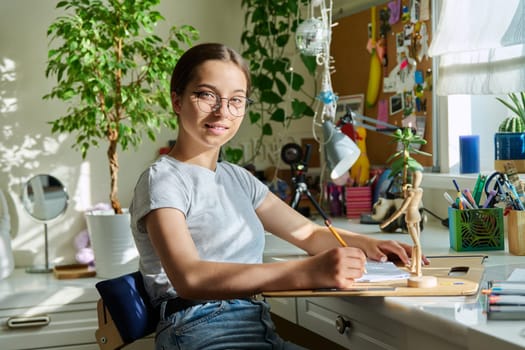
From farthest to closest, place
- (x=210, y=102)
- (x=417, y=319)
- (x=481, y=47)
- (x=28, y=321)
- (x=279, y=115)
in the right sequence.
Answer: (x=279, y=115)
(x=28, y=321)
(x=481, y=47)
(x=210, y=102)
(x=417, y=319)

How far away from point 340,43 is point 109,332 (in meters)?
1.69

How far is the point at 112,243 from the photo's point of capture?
7.68 feet

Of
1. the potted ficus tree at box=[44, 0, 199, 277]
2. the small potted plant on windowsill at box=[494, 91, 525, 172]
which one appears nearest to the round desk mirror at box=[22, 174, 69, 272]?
the potted ficus tree at box=[44, 0, 199, 277]

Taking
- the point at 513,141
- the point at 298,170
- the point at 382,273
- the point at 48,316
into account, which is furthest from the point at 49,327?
the point at 513,141

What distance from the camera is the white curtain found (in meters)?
1.83

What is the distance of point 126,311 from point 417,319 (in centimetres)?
56

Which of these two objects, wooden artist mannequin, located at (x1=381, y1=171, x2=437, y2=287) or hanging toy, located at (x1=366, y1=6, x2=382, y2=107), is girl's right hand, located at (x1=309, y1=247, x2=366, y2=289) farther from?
hanging toy, located at (x1=366, y1=6, x2=382, y2=107)

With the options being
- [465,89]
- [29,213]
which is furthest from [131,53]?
[465,89]

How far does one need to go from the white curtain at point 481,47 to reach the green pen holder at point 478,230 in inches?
14.1

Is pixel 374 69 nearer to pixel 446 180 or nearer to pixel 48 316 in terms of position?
pixel 446 180

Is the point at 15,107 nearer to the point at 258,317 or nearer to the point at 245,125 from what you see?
the point at 245,125

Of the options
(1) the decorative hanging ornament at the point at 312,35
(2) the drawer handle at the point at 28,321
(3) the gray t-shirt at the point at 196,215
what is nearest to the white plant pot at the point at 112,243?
(2) the drawer handle at the point at 28,321

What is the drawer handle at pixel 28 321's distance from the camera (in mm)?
2146

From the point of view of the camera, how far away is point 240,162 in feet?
9.54
